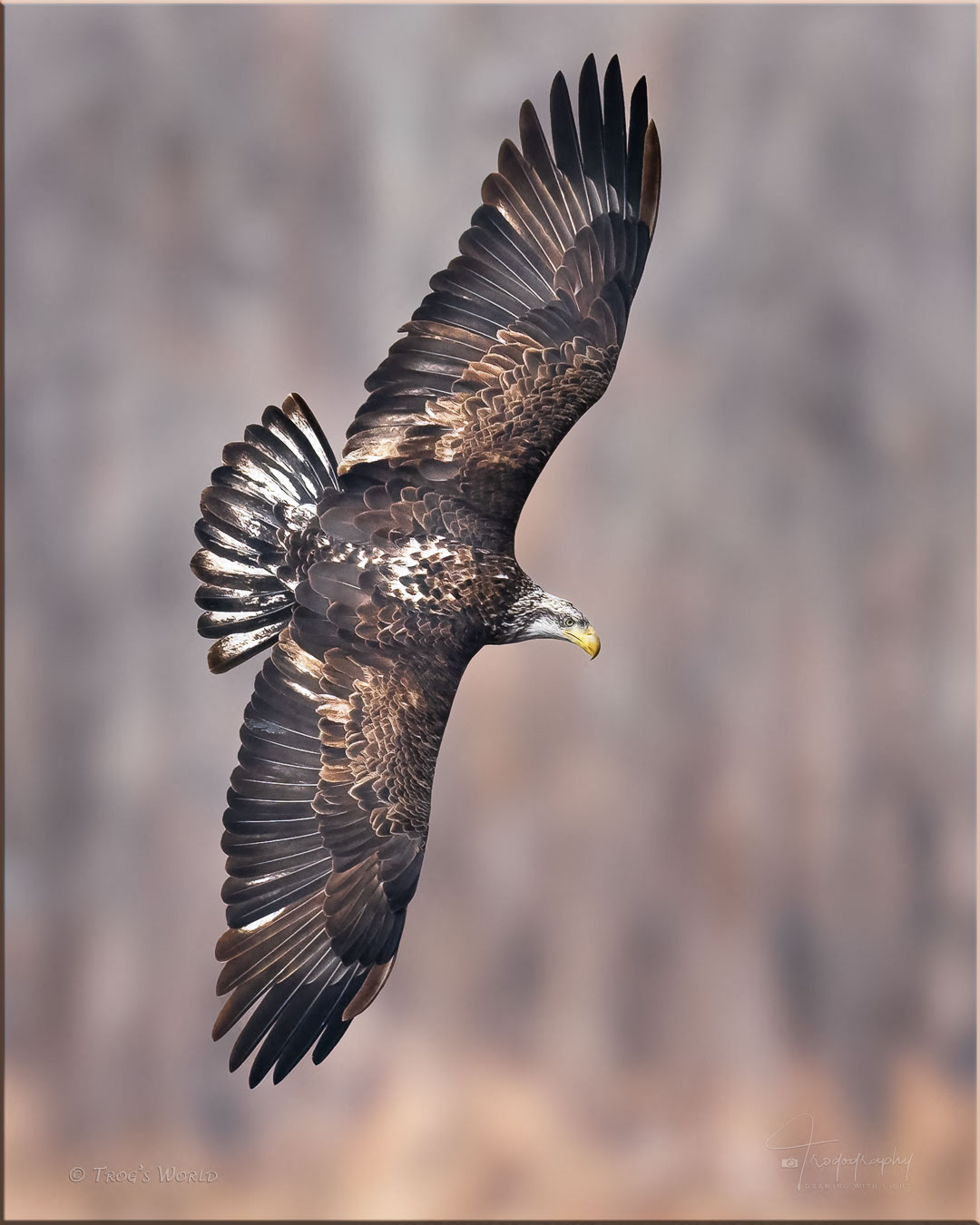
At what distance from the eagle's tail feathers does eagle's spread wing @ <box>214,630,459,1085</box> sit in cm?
34

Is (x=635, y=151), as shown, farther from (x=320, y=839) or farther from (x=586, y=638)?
(x=320, y=839)

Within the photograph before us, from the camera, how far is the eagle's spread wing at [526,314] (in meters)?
3.90

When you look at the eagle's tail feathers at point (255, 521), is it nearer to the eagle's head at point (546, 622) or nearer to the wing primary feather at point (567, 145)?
the eagle's head at point (546, 622)

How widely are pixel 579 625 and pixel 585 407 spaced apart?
0.66 metres

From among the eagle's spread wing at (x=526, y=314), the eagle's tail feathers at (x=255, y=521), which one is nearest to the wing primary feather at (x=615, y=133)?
the eagle's spread wing at (x=526, y=314)

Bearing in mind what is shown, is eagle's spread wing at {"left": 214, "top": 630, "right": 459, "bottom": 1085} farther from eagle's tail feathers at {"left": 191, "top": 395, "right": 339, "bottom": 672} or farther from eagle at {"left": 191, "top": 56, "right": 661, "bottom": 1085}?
eagle's tail feathers at {"left": 191, "top": 395, "right": 339, "bottom": 672}

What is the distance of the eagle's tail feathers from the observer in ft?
13.0

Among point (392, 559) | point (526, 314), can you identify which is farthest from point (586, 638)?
point (526, 314)

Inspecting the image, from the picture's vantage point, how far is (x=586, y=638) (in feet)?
13.0

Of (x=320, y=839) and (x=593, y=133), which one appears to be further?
(x=593, y=133)

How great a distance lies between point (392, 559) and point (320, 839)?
0.80 metres

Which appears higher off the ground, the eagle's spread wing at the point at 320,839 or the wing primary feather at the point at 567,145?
the wing primary feather at the point at 567,145

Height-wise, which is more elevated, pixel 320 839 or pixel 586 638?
pixel 586 638

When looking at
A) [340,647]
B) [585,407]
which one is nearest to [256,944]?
[340,647]
